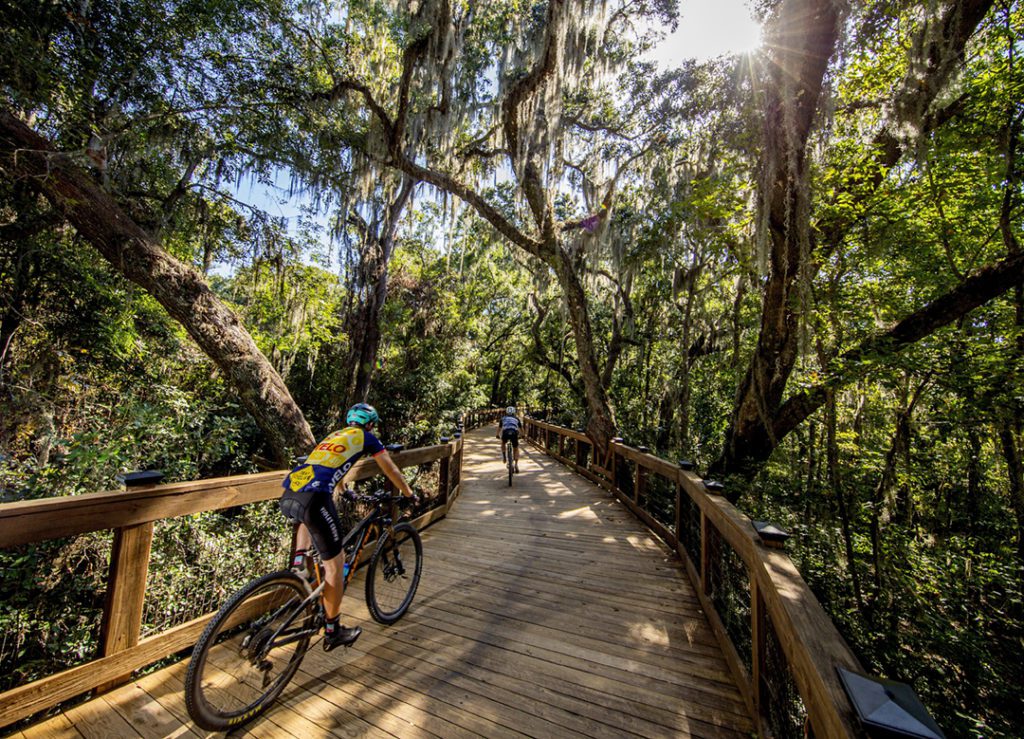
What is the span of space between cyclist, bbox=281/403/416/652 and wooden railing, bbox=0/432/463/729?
614 mm

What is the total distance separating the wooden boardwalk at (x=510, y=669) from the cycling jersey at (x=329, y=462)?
1198 mm

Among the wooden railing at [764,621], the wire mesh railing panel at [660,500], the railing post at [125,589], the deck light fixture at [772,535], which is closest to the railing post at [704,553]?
the wooden railing at [764,621]

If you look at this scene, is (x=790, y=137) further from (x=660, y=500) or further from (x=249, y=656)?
(x=249, y=656)

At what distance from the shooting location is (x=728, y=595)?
3031mm

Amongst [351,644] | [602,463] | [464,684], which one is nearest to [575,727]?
[464,684]

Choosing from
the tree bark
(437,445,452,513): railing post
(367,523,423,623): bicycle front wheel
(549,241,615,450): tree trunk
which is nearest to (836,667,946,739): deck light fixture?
(367,523,423,623): bicycle front wheel

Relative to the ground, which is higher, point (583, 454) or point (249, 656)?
point (583, 454)

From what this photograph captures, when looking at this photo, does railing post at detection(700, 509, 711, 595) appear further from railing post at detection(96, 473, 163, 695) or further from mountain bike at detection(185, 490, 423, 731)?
railing post at detection(96, 473, 163, 695)

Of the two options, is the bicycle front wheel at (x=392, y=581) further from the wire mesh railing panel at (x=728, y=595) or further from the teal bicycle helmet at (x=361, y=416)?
the wire mesh railing panel at (x=728, y=595)

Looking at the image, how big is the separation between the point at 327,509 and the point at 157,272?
449cm

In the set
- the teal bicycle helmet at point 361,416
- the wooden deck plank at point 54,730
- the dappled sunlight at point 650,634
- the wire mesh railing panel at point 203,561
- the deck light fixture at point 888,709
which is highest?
the teal bicycle helmet at point 361,416

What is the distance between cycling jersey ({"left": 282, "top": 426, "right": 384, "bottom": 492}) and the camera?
2.35 metres

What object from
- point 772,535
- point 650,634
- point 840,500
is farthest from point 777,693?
point 840,500

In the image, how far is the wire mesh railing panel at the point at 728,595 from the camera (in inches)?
112
